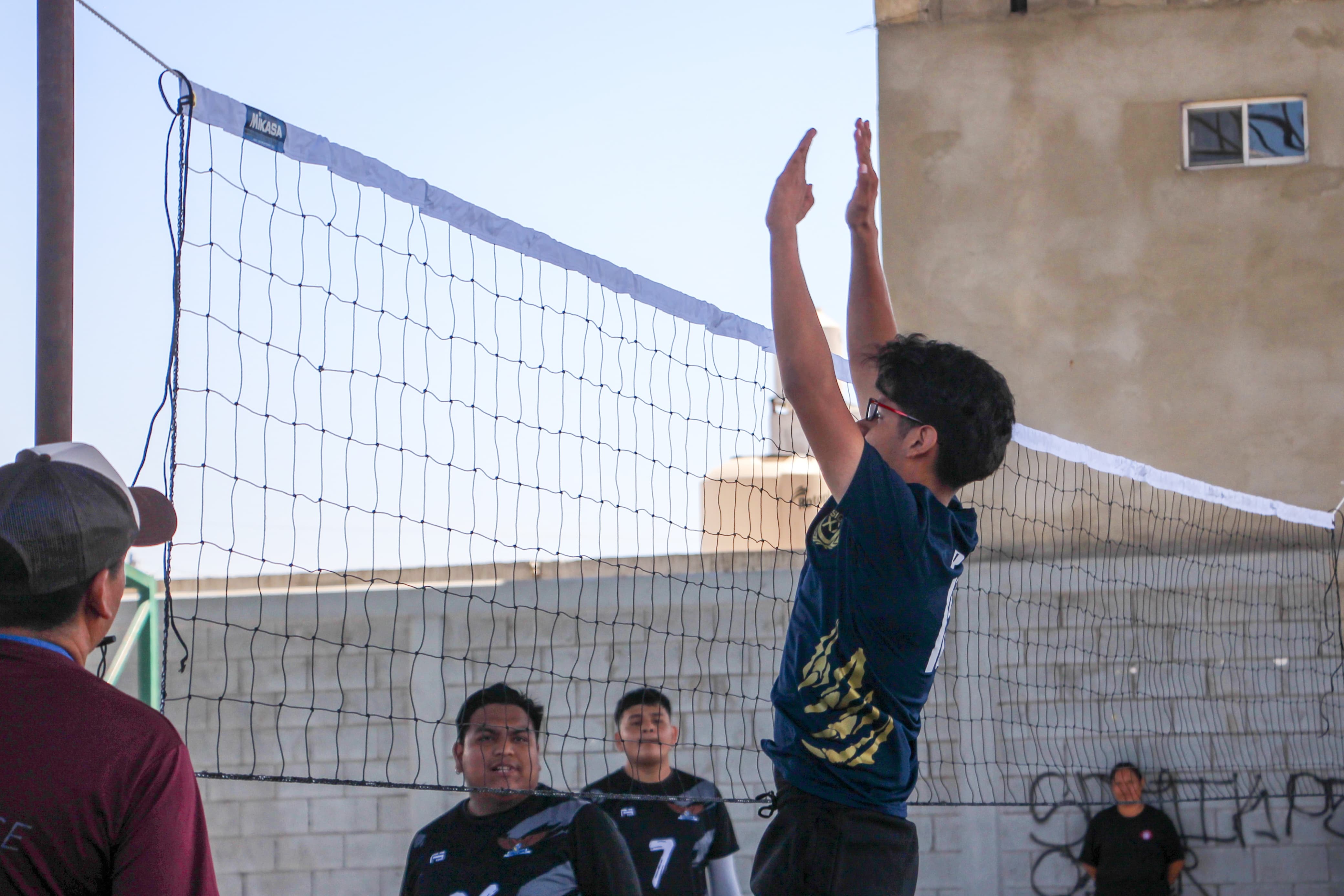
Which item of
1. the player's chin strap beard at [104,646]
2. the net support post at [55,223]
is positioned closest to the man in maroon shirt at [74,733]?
the player's chin strap beard at [104,646]

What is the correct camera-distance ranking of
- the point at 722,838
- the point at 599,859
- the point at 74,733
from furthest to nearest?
the point at 722,838 < the point at 599,859 < the point at 74,733

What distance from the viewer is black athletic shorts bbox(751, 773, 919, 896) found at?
7.93 ft

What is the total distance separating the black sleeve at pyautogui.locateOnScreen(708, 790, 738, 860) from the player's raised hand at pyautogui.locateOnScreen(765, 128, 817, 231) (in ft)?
11.0

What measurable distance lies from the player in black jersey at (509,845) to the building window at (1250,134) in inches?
324

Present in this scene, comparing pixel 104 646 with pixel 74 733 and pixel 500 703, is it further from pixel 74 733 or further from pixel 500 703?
pixel 500 703

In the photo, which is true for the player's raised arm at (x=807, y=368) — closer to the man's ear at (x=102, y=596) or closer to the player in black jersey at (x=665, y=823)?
the man's ear at (x=102, y=596)

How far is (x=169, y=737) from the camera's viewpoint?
60.7 inches

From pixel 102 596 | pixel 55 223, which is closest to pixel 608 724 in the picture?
pixel 55 223

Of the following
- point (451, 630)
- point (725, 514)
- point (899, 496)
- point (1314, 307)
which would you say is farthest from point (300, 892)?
point (1314, 307)

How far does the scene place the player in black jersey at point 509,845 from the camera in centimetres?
415

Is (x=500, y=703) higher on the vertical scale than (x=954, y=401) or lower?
lower

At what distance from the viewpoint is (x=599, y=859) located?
4211mm

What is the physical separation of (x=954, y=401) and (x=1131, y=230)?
8566 mm

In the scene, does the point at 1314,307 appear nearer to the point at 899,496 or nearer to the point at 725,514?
the point at 725,514
